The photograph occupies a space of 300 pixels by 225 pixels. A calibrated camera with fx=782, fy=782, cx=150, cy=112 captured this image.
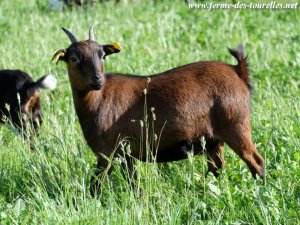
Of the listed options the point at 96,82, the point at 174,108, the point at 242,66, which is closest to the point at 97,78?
the point at 96,82

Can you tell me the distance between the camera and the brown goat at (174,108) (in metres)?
6.41

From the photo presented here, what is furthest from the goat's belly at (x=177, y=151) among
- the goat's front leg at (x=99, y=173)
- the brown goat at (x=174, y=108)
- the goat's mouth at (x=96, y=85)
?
the goat's mouth at (x=96, y=85)

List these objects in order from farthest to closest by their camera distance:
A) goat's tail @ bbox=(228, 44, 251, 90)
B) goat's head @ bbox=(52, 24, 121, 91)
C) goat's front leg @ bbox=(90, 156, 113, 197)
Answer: goat's tail @ bbox=(228, 44, 251, 90), goat's head @ bbox=(52, 24, 121, 91), goat's front leg @ bbox=(90, 156, 113, 197)

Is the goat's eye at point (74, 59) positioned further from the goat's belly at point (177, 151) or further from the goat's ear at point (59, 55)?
the goat's belly at point (177, 151)

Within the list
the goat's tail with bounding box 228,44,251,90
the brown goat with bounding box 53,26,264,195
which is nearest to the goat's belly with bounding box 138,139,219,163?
the brown goat with bounding box 53,26,264,195

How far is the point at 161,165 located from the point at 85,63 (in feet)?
3.80

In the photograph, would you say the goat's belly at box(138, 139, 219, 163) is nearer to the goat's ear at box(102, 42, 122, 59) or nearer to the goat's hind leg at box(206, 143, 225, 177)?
the goat's hind leg at box(206, 143, 225, 177)

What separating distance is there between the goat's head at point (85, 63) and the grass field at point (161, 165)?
51cm

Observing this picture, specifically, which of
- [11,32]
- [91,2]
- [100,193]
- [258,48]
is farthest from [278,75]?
[91,2]

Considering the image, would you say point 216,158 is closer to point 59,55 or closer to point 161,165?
point 161,165

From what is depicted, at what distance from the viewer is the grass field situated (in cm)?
548

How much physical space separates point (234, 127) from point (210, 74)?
494 millimetres

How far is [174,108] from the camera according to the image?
646 cm

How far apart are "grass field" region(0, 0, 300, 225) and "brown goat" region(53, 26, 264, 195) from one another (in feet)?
0.68
